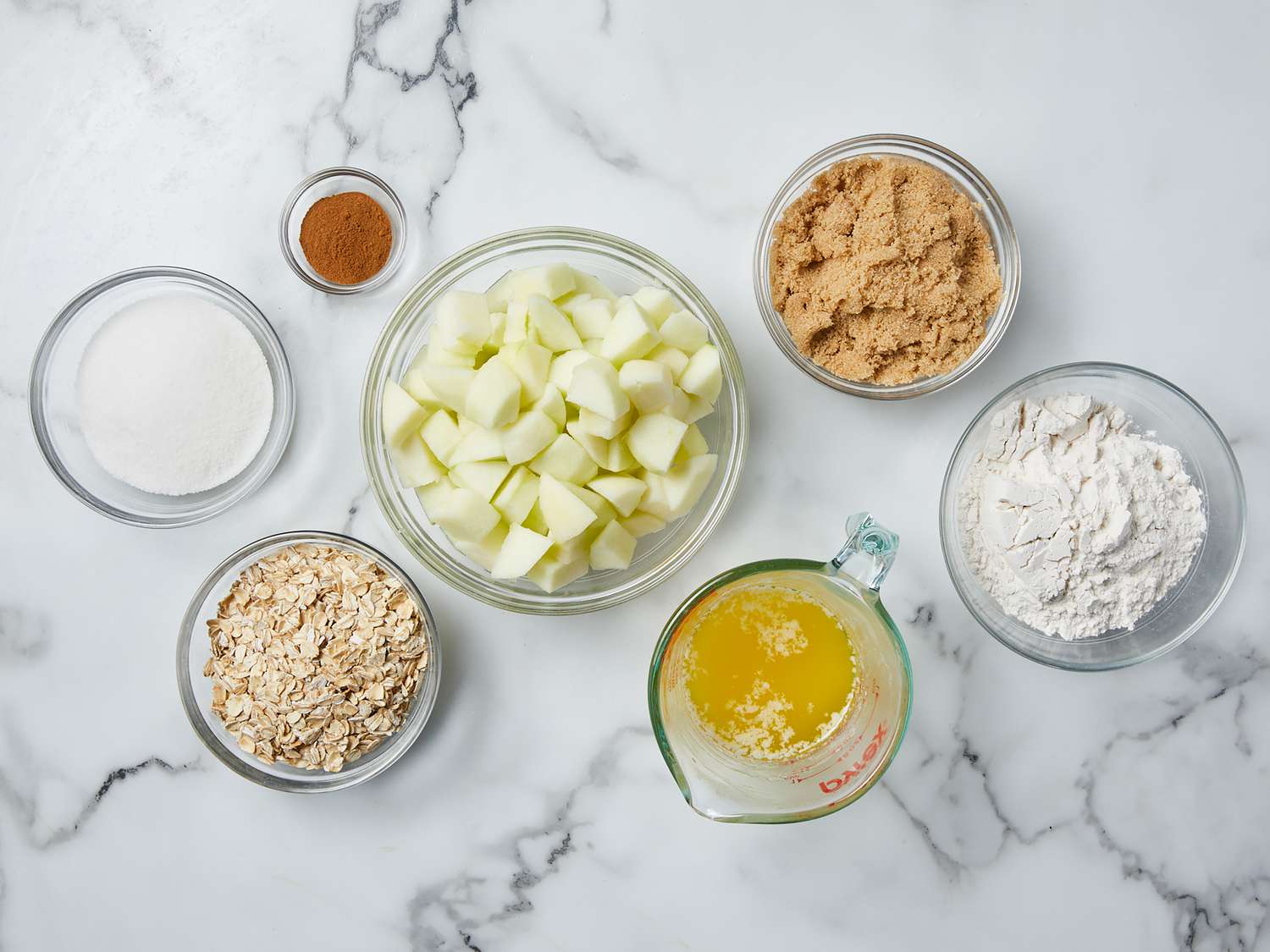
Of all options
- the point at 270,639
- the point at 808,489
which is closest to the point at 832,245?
the point at 808,489

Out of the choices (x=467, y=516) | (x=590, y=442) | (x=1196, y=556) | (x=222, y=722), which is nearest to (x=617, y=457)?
(x=590, y=442)

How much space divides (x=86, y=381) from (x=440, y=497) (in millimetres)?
751

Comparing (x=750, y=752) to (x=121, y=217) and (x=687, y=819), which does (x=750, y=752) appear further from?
(x=121, y=217)

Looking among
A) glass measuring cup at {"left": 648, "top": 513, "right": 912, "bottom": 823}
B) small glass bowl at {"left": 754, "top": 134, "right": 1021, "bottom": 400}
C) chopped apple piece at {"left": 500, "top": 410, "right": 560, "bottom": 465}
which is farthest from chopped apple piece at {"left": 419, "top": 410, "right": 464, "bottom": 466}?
small glass bowl at {"left": 754, "top": 134, "right": 1021, "bottom": 400}

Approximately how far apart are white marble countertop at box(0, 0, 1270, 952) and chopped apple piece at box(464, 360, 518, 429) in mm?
419

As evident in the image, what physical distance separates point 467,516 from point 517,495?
0.09 meters

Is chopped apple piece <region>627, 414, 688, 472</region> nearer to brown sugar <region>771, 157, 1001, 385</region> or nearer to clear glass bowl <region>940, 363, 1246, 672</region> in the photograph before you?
brown sugar <region>771, 157, 1001, 385</region>

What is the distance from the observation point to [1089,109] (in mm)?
1621

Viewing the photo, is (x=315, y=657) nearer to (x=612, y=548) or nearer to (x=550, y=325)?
(x=612, y=548)

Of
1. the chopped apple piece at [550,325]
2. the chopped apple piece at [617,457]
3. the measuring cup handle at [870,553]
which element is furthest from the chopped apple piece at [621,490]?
the measuring cup handle at [870,553]

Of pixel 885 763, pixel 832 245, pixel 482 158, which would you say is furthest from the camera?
pixel 482 158

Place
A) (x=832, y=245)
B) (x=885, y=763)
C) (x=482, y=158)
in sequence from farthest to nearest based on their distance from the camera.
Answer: (x=482, y=158) < (x=832, y=245) < (x=885, y=763)

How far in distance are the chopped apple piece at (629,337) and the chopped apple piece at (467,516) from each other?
31cm

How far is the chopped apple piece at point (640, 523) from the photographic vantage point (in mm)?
1428
